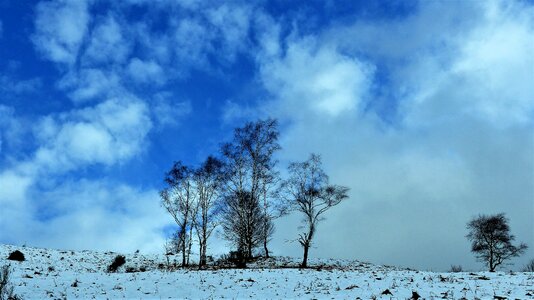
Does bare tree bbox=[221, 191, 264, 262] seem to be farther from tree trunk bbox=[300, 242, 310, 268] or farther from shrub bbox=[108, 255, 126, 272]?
shrub bbox=[108, 255, 126, 272]

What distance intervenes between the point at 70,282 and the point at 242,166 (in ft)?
51.4

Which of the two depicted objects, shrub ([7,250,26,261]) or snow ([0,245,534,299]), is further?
shrub ([7,250,26,261])

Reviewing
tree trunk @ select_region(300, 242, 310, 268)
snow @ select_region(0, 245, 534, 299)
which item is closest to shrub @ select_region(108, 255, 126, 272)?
snow @ select_region(0, 245, 534, 299)

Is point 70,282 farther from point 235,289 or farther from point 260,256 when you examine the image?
point 260,256

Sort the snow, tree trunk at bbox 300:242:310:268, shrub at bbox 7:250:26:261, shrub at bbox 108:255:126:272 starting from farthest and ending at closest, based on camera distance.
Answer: tree trunk at bbox 300:242:310:268 → shrub at bbox 7:250:26:261 → shrub at bbox 108:255:126:272 → the snow

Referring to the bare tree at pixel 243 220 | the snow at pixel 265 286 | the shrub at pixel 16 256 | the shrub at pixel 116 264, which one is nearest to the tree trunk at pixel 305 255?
the bare tree at pixel 243 220

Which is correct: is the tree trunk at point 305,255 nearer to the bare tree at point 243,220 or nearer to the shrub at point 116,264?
the bare tree at point 243,220

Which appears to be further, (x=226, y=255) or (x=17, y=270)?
(x=226, y=255)

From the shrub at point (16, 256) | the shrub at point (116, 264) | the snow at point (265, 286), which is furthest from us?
the shrub at point (16, 256)

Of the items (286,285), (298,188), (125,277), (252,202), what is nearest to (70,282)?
(125,277)

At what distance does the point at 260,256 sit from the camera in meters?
43.8

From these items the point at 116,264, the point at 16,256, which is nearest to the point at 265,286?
the point at 116,264

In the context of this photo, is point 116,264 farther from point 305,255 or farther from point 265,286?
point 265,286

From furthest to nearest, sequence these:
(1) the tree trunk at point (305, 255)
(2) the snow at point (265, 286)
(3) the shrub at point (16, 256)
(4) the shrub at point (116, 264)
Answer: (1) the tree trunk at point (305, 255) → (3) the shrub at point (16, 256) → (4) the shrub at point (116, 264) → (2) the snow at point (265, 286)
